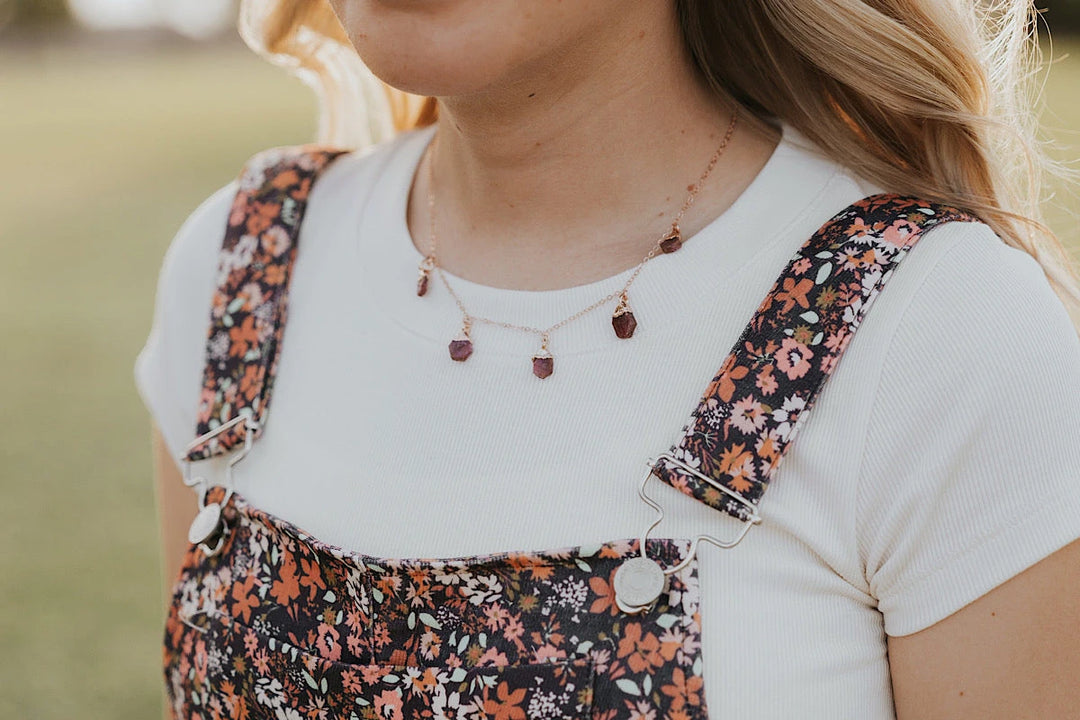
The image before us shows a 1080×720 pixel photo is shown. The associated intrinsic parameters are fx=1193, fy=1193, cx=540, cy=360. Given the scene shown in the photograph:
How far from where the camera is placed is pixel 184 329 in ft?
5.23

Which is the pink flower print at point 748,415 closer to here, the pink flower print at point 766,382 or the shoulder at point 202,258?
the pink flower print at point 766,382

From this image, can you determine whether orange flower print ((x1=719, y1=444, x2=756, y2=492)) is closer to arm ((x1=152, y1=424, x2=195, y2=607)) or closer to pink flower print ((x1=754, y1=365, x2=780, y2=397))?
pink flower print ((x1=754, y1=365, x2=780, y2=397))

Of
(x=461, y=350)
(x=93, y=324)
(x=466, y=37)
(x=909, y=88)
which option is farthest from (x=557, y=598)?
(x=93, y=324)

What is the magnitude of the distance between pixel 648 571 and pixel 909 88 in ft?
2.02

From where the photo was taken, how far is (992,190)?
1.34 meters

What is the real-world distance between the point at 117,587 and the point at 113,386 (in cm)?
175

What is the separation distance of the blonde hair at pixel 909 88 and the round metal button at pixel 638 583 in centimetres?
50

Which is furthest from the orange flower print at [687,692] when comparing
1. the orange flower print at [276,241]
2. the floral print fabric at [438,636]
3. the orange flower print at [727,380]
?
the orange flower print at [276,241]

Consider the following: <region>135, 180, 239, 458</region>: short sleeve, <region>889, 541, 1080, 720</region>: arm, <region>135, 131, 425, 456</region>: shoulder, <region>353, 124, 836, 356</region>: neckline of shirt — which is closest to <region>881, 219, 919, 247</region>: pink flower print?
<region>353, 124, 836, 356</region>: neckline of shirt

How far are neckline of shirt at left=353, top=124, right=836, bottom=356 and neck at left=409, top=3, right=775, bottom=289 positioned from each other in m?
0.03

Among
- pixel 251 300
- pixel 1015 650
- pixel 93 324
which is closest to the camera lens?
pixel 1015 650

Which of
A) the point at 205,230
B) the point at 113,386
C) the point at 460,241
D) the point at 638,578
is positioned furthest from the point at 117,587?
the point at 638,578

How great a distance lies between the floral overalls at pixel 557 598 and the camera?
1.11 m

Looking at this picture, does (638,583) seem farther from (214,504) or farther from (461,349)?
(214,504)
